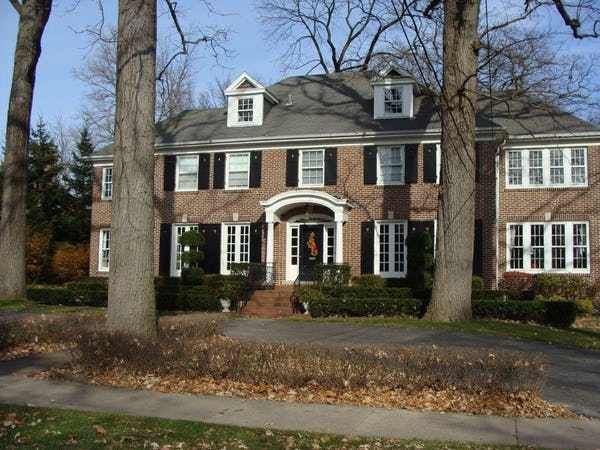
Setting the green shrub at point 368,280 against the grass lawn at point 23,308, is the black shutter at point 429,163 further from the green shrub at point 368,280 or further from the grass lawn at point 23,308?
the grass lawn at point 23,308

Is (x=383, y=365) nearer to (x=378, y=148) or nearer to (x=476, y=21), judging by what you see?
(x=476, y=21)

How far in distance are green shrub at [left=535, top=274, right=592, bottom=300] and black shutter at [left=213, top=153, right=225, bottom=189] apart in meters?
12.0

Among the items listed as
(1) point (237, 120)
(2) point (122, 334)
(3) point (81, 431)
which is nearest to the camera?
(3) point (81, 431)

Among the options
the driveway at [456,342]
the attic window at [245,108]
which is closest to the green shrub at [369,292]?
the driveway at [456,342]

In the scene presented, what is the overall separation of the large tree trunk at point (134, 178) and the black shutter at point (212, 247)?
13840 mm

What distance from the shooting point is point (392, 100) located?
24125 mm

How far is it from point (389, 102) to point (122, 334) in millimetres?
17263

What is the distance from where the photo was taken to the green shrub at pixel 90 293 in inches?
824

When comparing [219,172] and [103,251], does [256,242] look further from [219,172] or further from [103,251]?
[103,251]

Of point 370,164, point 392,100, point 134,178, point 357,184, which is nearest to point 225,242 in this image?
point 357,184

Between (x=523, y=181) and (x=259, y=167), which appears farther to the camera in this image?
(x=259, y=167)

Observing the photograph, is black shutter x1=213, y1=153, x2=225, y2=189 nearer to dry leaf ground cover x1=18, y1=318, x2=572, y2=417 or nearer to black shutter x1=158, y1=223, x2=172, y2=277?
black shutter x1=158, y1=223, x2=172, y2=277

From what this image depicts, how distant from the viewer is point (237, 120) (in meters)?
26.2

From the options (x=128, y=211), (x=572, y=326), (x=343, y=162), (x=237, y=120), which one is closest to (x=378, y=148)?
(x=343, y=162)
